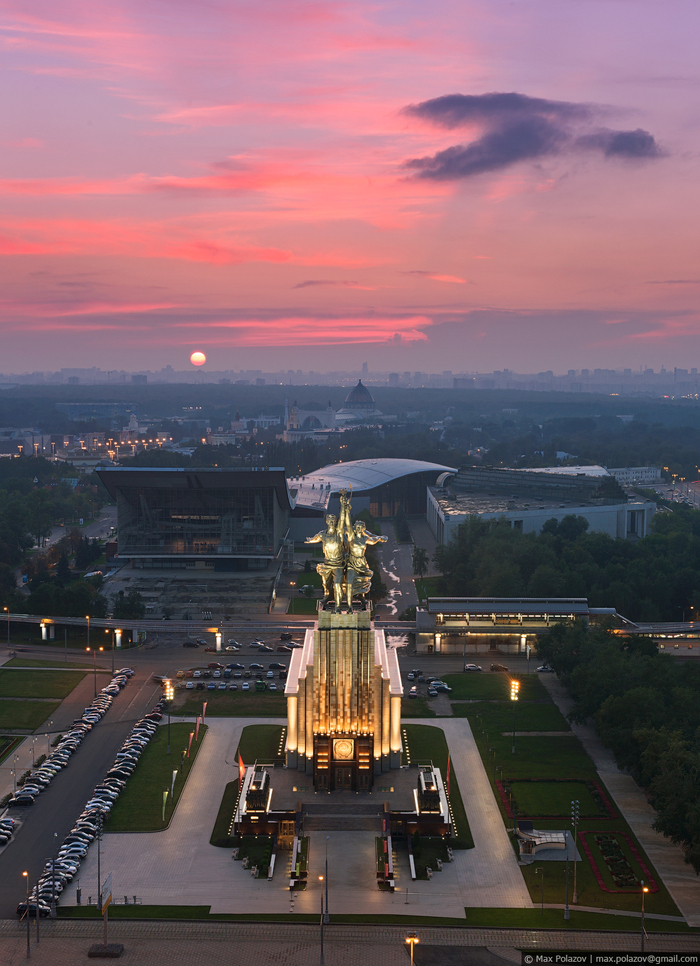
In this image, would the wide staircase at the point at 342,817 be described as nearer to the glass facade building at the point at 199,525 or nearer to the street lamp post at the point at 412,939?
the street lamp post at the point at 412,939

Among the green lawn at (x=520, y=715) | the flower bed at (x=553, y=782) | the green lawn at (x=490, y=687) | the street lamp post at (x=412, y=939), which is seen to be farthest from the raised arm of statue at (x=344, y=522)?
the street lamp post at (x=412, y=939)

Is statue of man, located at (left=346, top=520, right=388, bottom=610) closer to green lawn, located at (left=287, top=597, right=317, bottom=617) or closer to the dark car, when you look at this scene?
the dark car

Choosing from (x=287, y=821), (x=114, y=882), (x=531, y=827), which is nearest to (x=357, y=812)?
(x=287, y=821)

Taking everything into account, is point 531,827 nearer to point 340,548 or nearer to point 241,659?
point 340,548

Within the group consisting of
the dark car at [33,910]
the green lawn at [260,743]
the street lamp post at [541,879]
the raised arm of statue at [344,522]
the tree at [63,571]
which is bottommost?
the street lamp post at [541,879]

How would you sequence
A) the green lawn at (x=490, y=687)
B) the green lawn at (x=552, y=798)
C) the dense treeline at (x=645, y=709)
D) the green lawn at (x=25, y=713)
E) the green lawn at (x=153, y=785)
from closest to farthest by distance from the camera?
the dense treeline at (x=645, y=709) < the green lawn at (x=153, y=785) < the green lawn at (x=552, y=798) < the green lawn at (x=25, y=713) < the green lawn at (x=490, y=687)

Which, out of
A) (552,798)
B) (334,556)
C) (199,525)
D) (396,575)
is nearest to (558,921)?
(552,798)
